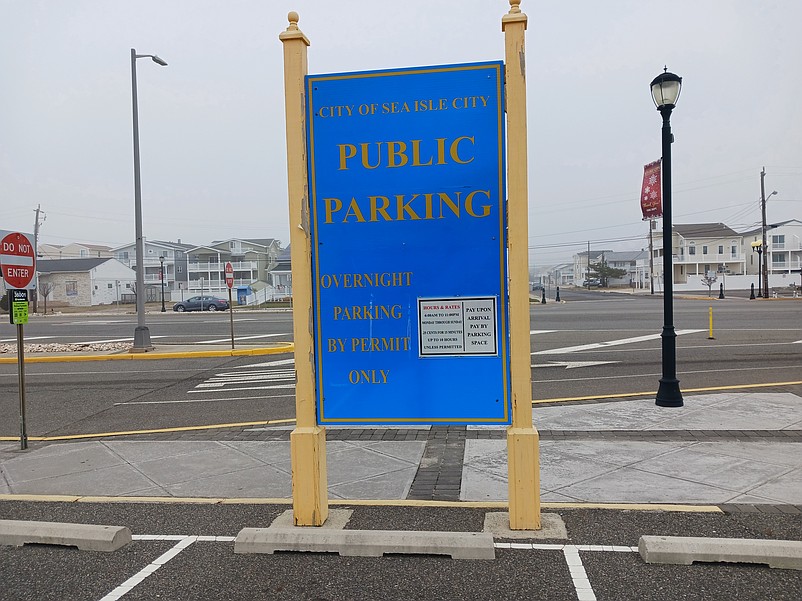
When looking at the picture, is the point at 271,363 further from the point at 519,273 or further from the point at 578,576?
the point at 578,576

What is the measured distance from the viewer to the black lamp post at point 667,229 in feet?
28.8

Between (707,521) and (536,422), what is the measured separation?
11.5ft

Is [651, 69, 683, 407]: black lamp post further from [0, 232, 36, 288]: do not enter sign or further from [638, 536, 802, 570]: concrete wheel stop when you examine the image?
[0, 232, 36, 288]: do not enter sign

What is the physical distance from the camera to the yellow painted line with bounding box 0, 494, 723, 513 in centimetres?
498

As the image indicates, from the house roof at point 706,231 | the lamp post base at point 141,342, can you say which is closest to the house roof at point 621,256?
the house roof at point 706,231

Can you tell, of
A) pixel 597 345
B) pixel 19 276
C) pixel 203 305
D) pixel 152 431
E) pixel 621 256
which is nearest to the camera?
pixel 19 276

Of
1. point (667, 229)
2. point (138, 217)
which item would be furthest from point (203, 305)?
point (667, 229)

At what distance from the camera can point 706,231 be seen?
92062 millimetres

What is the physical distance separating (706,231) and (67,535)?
100424mm

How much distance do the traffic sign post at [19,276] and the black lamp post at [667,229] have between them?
8372 millimetres

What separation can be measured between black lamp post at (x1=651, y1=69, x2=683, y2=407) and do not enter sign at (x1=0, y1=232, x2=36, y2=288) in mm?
8484

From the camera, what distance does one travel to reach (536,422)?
26.8ft

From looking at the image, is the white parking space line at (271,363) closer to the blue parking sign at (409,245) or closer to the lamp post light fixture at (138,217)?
the lamp post light fixture at (138,217)

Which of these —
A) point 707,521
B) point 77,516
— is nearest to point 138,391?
point 77,516
